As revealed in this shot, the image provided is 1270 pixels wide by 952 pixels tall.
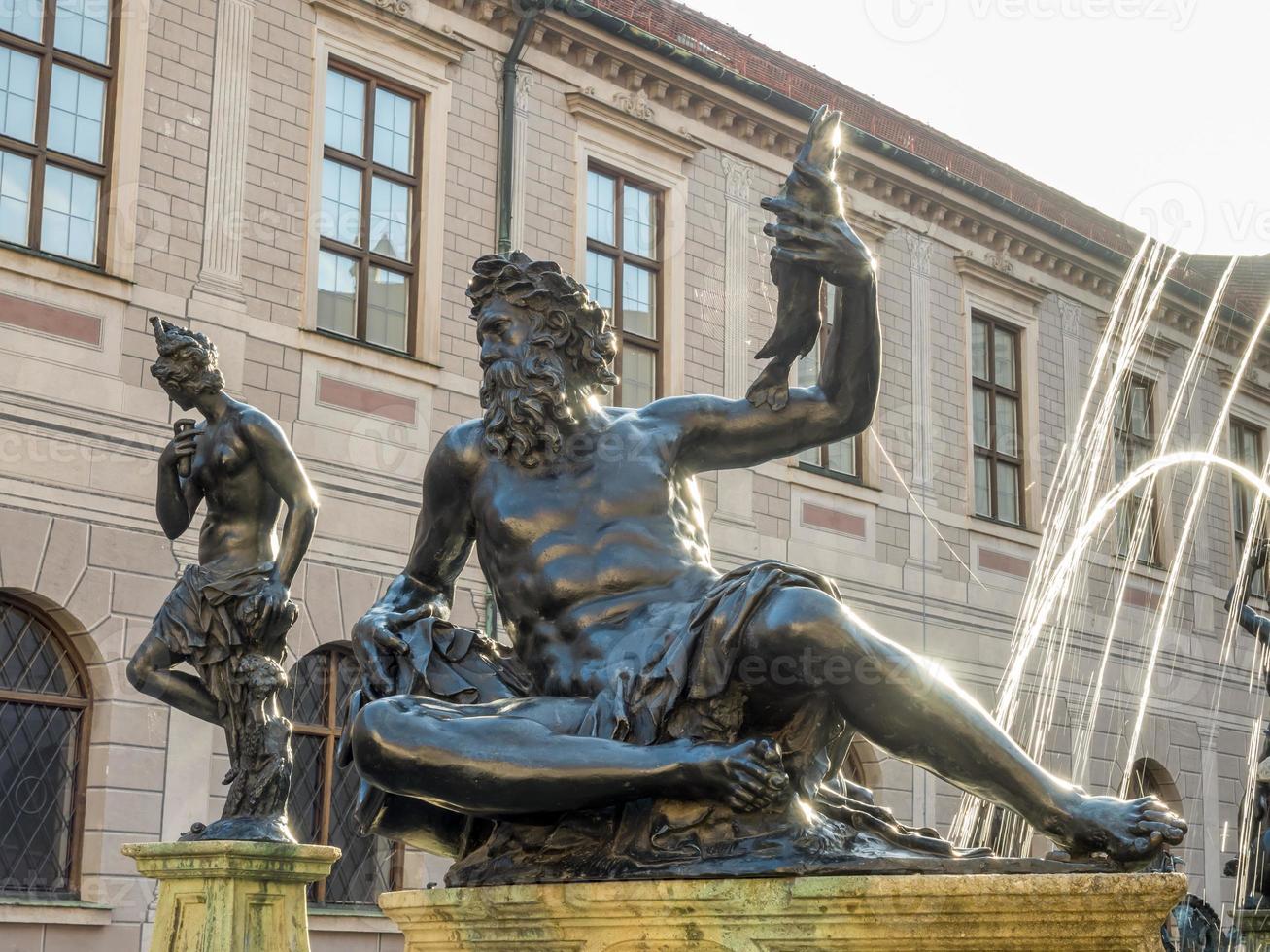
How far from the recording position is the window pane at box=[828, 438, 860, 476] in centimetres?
2072

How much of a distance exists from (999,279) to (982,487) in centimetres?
269

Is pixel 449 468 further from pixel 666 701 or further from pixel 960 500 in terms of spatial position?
pixel 960 500

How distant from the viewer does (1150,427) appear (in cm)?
2595

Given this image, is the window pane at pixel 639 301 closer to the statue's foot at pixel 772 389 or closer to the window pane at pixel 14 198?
the window pane at pixel 14 198

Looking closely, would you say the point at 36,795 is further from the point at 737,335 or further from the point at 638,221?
the point at 737,335

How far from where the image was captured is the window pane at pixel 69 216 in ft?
44.5

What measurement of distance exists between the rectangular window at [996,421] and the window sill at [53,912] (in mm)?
12680

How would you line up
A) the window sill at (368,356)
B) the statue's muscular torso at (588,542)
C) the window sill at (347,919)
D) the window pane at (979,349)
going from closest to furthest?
the statue's muscular torso at (588,542) → the window sill at (347,919) → the window sill at (368,356) → the window pane at (979,349)

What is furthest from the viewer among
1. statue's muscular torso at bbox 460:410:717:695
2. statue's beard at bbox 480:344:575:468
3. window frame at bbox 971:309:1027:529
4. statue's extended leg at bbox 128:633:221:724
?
window frame at bbox 971:309:1027:529

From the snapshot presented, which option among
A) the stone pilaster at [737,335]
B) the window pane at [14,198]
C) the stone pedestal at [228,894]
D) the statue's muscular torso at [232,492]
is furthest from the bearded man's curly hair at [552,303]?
the stone pilaster at [737,335]

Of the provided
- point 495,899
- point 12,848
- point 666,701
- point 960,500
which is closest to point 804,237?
point 666,701

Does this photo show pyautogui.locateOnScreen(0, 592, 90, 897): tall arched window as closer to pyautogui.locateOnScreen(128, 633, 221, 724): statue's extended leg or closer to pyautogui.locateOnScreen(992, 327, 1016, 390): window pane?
pyautogui.locateOnScreen(128, 633, 221, 724): statue's extended leg

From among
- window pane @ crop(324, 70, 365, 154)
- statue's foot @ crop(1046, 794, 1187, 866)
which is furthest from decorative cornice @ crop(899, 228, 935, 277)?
statue's foot @ crop(1046, 794, 1187, 866)

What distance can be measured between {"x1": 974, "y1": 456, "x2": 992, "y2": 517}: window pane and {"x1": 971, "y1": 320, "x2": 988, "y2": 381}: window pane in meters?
1.09
